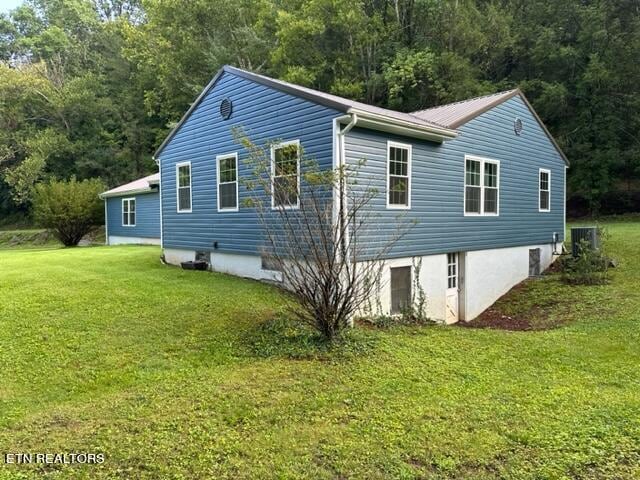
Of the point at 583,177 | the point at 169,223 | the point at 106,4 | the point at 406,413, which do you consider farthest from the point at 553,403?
the point at 106,4

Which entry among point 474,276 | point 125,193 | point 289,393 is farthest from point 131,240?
point 289,393

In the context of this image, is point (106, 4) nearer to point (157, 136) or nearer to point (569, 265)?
point (157, 136)

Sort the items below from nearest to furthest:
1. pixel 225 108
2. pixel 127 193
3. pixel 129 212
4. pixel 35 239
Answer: pixel 225 108 < pixel 127 193 < pixel 129 212 < pixel 35 239

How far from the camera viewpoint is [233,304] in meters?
8.11

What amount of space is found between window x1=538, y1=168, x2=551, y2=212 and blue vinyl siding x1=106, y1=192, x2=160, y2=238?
47.2ft

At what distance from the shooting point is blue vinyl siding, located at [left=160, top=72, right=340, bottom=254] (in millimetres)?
8750

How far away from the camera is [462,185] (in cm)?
1089

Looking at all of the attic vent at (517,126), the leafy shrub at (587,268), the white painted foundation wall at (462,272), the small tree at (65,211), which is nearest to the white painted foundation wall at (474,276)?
the white painted foundation wall at (462,272)

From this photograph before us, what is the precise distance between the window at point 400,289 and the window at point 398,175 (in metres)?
1.32

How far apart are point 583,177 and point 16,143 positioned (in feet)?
117

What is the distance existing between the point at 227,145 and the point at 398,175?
4080 millimetres

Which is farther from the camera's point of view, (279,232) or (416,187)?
(416,187)

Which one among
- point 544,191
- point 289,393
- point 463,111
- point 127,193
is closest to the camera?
point 289,393

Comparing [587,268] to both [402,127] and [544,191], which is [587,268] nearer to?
[544,191]
